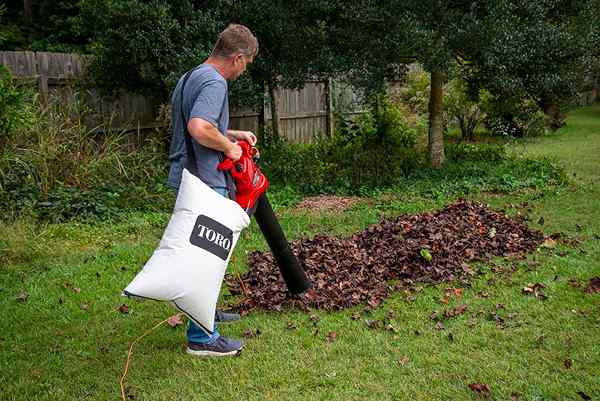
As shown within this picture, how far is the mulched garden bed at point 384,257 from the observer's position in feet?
17.1

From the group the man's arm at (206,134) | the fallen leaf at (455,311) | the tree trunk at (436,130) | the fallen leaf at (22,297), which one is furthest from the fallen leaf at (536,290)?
the tree trunk at (436,130)

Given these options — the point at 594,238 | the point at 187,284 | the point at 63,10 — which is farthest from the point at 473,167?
the point at 63,10

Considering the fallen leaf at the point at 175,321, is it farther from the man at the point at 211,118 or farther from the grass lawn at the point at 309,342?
the man at the point at 211,118

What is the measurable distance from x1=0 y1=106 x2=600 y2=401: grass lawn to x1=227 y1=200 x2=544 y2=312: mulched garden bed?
0.20m

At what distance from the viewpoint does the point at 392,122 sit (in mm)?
12141

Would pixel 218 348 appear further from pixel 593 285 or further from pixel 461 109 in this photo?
pixel 461 109

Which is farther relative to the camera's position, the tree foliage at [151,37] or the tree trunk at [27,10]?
the tree trunk at [27,10]

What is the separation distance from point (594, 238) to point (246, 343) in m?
4.36

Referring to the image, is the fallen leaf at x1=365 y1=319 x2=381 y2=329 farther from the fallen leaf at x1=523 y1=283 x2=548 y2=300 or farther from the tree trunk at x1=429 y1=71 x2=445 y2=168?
the tree trunk at x1=429 y1=71 x2=445 y2=168

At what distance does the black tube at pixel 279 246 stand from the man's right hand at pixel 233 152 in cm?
58

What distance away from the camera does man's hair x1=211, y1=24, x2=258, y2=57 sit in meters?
3.86

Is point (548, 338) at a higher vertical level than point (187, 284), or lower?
lower

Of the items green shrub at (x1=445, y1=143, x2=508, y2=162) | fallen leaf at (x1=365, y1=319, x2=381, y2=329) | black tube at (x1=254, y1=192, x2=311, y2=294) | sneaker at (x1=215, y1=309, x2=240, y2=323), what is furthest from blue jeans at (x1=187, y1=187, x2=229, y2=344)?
green shrub at (x1=445, y1=143, x2=508, y2=162)

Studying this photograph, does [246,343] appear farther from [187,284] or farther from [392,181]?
[392,181]
